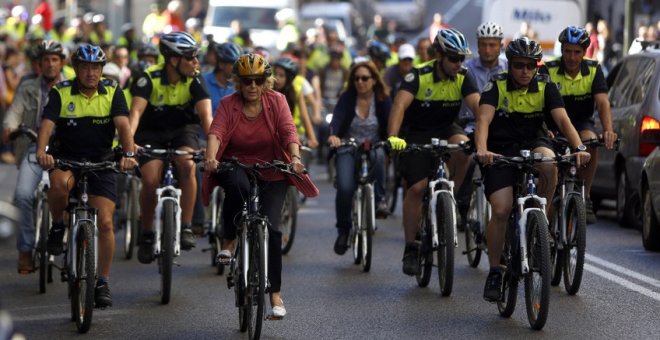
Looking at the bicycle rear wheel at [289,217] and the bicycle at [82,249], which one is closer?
the bicycle at [82,249]

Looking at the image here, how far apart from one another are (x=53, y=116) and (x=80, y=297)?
1.34 metres

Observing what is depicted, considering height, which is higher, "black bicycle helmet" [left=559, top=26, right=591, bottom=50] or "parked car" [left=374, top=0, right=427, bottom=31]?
"parked car" [left=374, top=0, right=427, bottom=31]

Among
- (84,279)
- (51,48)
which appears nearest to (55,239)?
(84,279)

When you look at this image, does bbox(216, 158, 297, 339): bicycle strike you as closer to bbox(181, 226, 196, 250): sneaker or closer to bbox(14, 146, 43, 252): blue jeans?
bbox(181, 226, 196, 250): sneaker

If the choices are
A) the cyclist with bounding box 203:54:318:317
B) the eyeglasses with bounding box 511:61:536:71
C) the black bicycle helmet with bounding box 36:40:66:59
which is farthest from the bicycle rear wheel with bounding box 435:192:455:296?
the black bicycle helmet with bounding box 36:40:66:59

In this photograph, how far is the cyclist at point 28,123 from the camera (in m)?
13.3

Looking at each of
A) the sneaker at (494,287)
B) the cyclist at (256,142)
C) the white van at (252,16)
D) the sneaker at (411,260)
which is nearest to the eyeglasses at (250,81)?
the cyclist at (256,142)

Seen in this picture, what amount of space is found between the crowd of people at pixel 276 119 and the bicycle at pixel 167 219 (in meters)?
0.21

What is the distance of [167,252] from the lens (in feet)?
38.8

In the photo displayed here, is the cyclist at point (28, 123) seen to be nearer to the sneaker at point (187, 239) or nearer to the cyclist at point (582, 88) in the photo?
the sneaker at point (187, 239)

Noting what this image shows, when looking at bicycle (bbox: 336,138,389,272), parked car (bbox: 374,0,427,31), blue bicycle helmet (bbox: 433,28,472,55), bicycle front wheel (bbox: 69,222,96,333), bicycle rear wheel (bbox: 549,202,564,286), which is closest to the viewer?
bicycle front wheel (bbox: 69,222,96,333)

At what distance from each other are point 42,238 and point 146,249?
88 centimetres

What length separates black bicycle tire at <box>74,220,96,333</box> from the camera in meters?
10.5

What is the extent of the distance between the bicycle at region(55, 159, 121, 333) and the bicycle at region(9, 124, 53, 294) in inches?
60.1
